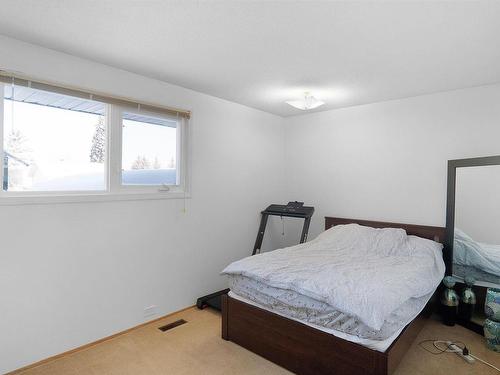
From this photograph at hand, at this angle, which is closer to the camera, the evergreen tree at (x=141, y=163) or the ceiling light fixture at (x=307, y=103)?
the evergreen tree at (x=141, y=163)

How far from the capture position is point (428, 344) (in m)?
2.62

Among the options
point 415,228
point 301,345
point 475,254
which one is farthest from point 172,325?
point 475,254

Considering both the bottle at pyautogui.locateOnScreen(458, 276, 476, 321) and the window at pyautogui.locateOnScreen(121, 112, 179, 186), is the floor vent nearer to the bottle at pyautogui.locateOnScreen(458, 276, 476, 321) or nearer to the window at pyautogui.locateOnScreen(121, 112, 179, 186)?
the window at pyautogui.locateOnScreen(121, 112, 179, 186)

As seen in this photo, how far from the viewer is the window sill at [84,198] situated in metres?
2.22

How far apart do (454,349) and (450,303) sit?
55 cm

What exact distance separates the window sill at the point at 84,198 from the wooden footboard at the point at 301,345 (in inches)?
46.9

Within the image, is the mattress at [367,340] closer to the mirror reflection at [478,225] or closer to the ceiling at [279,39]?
the mirror reflection at [478,225]

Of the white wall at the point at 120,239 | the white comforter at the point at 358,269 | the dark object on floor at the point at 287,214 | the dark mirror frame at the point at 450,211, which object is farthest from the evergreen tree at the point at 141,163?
the dark mirror frame at the point at 450,211

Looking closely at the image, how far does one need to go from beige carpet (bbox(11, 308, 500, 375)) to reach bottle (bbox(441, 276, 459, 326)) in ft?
0.41

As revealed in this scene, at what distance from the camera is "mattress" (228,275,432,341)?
1.89 meters

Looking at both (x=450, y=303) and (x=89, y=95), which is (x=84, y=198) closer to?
(x=89, y=95)

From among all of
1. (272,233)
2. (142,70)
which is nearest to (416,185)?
(272,233)

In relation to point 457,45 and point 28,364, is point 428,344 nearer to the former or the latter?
point 457,45

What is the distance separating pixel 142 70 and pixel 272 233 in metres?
2.81
